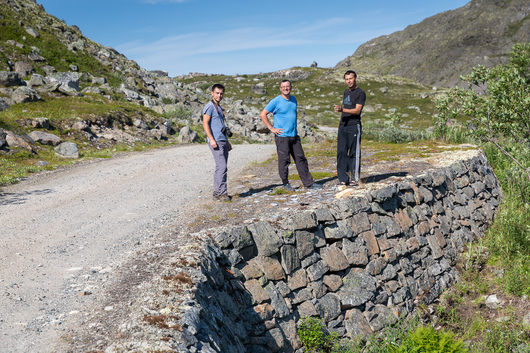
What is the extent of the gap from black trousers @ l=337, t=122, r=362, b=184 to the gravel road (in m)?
3.54

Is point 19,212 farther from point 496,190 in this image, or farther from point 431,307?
point 496,190

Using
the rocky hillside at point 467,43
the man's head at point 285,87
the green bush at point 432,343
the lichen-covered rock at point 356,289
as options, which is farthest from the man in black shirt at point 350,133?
the rocky hillside at point 467,43

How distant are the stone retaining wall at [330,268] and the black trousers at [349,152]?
845 millimetres

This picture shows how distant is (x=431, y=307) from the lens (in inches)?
357

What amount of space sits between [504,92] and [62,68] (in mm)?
31264

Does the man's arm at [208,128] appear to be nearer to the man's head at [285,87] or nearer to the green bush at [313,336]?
the man's head at [285,87]

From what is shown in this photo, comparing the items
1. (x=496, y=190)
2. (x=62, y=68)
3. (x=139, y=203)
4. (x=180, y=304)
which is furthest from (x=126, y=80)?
(x=180, y=304)

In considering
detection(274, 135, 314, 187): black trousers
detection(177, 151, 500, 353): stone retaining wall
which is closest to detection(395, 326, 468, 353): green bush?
detection(177, 151, 500, 353): stone retaining wall

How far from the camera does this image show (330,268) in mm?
7426

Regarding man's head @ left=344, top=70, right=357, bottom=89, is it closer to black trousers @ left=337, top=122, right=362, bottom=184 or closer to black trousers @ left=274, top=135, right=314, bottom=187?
black trousers @ left=337, top=122, right=362, bottom=184

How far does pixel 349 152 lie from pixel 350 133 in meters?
0.49

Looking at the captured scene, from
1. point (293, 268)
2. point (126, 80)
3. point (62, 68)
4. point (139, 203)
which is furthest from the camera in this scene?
point (126, 80)

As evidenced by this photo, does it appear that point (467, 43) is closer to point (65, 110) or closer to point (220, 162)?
point (65, 110)

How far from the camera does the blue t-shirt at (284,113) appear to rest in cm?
863
